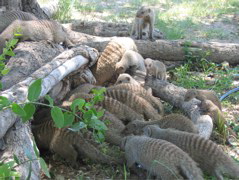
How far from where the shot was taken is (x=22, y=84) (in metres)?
3.46

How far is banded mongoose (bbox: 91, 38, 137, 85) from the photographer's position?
5.53 meters

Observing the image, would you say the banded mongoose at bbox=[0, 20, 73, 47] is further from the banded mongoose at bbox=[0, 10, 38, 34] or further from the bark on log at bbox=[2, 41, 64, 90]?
the banded mongoose at bbox=[0, 10, 38, 34]

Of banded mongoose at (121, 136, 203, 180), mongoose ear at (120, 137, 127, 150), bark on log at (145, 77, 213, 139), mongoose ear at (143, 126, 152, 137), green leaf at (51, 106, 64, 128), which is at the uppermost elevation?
green leaf at (51, 106, 64, 128)

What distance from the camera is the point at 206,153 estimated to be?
10.6 feet

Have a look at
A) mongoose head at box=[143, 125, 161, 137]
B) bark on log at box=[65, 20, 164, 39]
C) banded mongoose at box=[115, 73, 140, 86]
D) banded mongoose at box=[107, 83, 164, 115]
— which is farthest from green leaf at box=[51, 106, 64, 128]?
bark on log at box=[65, 20, 164, 39]

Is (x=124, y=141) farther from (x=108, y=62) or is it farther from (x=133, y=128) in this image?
(x=108, y=62)

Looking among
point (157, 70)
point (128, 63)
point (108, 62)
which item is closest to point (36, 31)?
point (108, 62)

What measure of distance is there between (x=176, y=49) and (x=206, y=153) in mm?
3576

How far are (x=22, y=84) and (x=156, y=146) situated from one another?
139cm

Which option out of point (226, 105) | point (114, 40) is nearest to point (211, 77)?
point (226, 105)

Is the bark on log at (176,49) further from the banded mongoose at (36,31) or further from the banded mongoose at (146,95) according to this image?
the banded mongoose at (146,95)

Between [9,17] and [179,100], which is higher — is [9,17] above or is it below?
above

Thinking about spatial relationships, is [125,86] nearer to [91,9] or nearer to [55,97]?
[55,97]

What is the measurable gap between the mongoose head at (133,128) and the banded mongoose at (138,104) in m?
0.47
